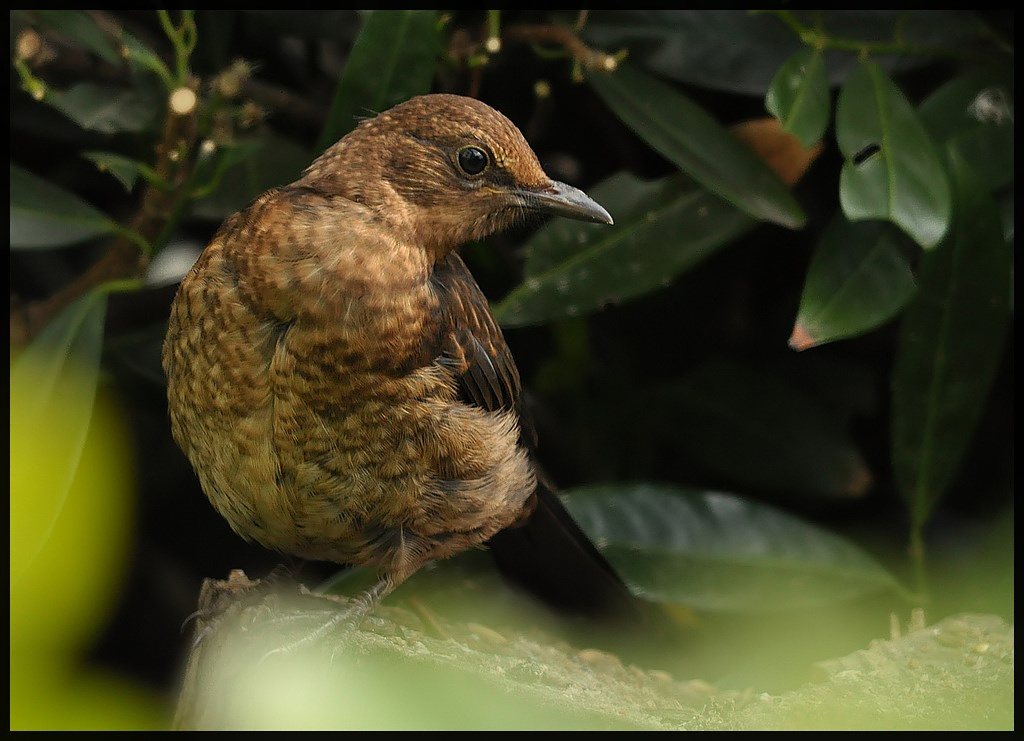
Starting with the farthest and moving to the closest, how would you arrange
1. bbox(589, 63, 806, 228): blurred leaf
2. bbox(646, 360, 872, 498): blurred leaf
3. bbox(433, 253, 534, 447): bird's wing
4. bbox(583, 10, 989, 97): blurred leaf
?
bbox(646, 360, 872, 498): blurred leaf, bbox(583, 10, 989, 97): blurred leaf, bbox(589, 63, 806, 228): blurred leaf, bbox(433, 253, 534, 447): bird's wing

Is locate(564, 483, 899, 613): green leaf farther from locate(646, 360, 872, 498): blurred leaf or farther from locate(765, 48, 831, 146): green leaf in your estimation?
locate(765, 48, 831, 146): green leaf

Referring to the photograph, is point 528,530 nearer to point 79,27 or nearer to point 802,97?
point 802,97

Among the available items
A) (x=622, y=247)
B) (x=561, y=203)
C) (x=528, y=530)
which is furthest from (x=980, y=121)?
(x=528, y=530)

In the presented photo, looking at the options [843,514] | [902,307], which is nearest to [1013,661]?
[902,307]

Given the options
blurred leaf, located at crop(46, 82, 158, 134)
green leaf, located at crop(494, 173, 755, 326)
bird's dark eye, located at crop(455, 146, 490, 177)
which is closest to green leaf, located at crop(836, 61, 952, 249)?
green leaf, located at crop(494, 173, 755, 326)

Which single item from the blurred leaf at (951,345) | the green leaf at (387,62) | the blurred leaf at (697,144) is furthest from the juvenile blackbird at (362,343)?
→ the blurred leaf at (951,345)

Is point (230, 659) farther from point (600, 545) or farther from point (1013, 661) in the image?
point (1013, 661)
